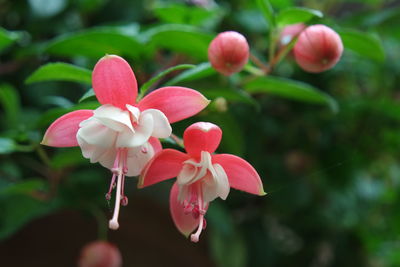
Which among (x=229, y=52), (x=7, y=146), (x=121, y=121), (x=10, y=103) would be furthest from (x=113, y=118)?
(x=10, y=103)

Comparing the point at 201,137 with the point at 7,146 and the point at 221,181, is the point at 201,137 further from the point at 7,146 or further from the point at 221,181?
the point at 7,146

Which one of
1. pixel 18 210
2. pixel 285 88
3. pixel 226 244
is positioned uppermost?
pixel 285 88

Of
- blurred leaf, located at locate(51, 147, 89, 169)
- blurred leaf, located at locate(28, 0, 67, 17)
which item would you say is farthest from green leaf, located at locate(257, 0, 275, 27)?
blurred leaf, located at locate(28, 0, 67, 17)

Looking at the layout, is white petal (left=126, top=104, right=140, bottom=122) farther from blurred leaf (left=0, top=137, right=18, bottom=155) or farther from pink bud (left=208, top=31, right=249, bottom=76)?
blurred leaf (left=0, top=137, right=18, bottom=155)

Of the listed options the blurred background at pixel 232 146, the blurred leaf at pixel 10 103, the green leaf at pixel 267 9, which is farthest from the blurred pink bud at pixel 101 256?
the green leaf at pixel 267 9

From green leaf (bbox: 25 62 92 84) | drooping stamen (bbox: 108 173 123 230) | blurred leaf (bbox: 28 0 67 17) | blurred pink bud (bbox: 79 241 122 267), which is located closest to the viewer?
drooping stamen (bbox: 108 173 123 230)

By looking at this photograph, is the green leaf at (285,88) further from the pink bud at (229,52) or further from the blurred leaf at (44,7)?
the blurred leaf at (44,7)

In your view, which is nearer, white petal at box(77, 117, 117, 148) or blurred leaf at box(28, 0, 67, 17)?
white petal at box(77, 117, 117, 148)
